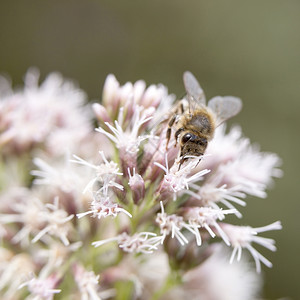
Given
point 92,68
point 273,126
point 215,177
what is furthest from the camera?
point 92,68

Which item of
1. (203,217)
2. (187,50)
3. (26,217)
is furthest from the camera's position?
(187,50)

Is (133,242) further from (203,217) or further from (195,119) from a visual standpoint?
(195,119)

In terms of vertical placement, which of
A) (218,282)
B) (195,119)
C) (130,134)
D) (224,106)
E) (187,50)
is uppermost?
(187,50)

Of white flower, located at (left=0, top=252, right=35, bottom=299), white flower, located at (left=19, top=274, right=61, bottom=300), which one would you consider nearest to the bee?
white flower, located at (left=19, top=274, right=61, bottom=300)

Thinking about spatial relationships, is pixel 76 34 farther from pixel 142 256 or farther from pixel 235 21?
pixel 142 256

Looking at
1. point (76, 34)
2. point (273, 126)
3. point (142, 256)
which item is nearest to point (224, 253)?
point (142, 256)

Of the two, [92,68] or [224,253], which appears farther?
[92,68]

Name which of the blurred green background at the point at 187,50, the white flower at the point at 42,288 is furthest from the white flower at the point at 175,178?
the blurred green background at the point at 187,50

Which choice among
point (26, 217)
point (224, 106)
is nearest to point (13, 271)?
point (26, 217)
